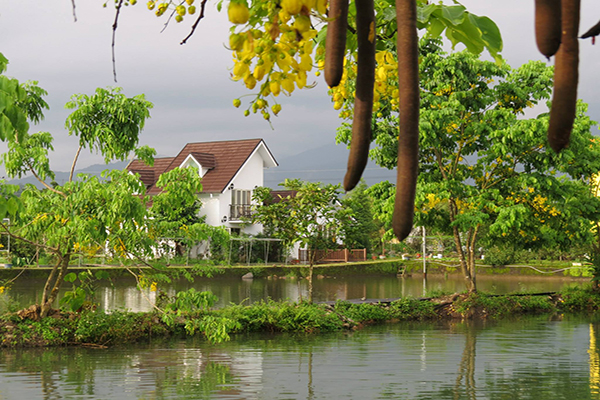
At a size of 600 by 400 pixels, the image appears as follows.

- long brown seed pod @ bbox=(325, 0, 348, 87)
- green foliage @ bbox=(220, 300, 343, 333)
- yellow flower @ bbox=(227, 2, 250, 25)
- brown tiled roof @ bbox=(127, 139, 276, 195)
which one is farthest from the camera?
brown tiled roof @ bbox=(127, 139, 276, 195)

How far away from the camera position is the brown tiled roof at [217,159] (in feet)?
109

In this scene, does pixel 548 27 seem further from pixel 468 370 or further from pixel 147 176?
pixel 147 176

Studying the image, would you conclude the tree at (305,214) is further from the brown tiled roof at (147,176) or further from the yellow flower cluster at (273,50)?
the brown tiled roof at (147,176)

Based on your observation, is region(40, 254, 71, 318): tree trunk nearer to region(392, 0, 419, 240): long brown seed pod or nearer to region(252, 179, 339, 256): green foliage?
region(252, 179, 339, 256): green foliage

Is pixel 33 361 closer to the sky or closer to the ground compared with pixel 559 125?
closer to the ground

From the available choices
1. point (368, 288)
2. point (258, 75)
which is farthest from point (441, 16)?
point (368, 288)

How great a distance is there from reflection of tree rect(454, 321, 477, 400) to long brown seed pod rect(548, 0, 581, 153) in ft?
26.7

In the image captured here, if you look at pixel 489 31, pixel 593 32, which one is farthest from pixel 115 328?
pixel 593 32

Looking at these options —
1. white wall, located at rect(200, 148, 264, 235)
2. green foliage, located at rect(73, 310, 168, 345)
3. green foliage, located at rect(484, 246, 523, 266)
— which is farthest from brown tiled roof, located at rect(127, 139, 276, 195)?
green foliage, located at rect(73, 310, 168, 345)

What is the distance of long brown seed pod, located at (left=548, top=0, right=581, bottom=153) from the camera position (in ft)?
2.13

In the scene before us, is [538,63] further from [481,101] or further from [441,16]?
[441,16]

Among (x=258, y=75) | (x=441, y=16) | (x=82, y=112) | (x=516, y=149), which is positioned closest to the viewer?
(x=258, y=75)

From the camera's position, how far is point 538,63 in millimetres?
15203

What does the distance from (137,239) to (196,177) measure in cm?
122
